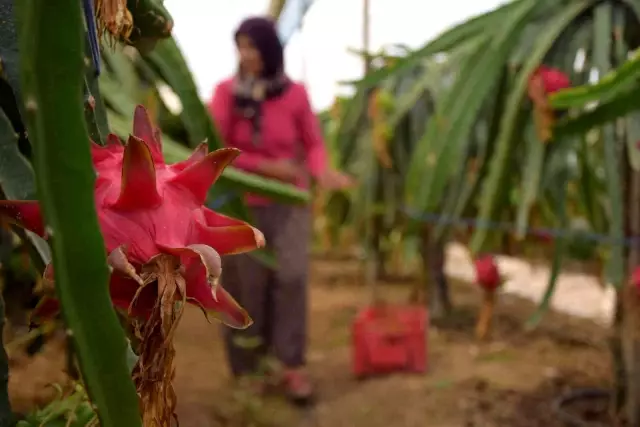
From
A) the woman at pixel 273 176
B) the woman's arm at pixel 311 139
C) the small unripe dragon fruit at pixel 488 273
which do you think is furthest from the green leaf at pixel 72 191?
the small unripe dragon fruit at pixel 488 273

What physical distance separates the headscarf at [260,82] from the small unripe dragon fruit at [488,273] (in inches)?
25.9

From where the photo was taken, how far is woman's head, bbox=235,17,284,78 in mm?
1390

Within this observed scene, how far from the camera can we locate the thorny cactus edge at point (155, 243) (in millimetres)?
267

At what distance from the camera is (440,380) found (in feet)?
4.90

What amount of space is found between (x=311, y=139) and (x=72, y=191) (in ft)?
4.26

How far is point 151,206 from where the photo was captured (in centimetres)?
27

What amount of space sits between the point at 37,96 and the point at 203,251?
0.09m

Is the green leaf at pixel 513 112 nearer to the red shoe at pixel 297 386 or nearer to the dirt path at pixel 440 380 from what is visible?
the dirt path at pixel 440 380

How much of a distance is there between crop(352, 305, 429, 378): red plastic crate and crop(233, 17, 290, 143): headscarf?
0.52m

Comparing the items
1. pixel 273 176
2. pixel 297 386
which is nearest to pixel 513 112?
pixel 273 176

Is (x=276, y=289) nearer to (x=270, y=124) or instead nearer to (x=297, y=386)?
(x=297, y=386)

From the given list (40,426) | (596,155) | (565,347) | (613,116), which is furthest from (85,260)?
(565,347)

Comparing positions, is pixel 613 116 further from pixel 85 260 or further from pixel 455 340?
pixel 455 340

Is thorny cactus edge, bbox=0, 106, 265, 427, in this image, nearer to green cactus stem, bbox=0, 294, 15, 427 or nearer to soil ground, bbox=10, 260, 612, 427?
green cactus stem, bbox=0, 294, 15, 427
